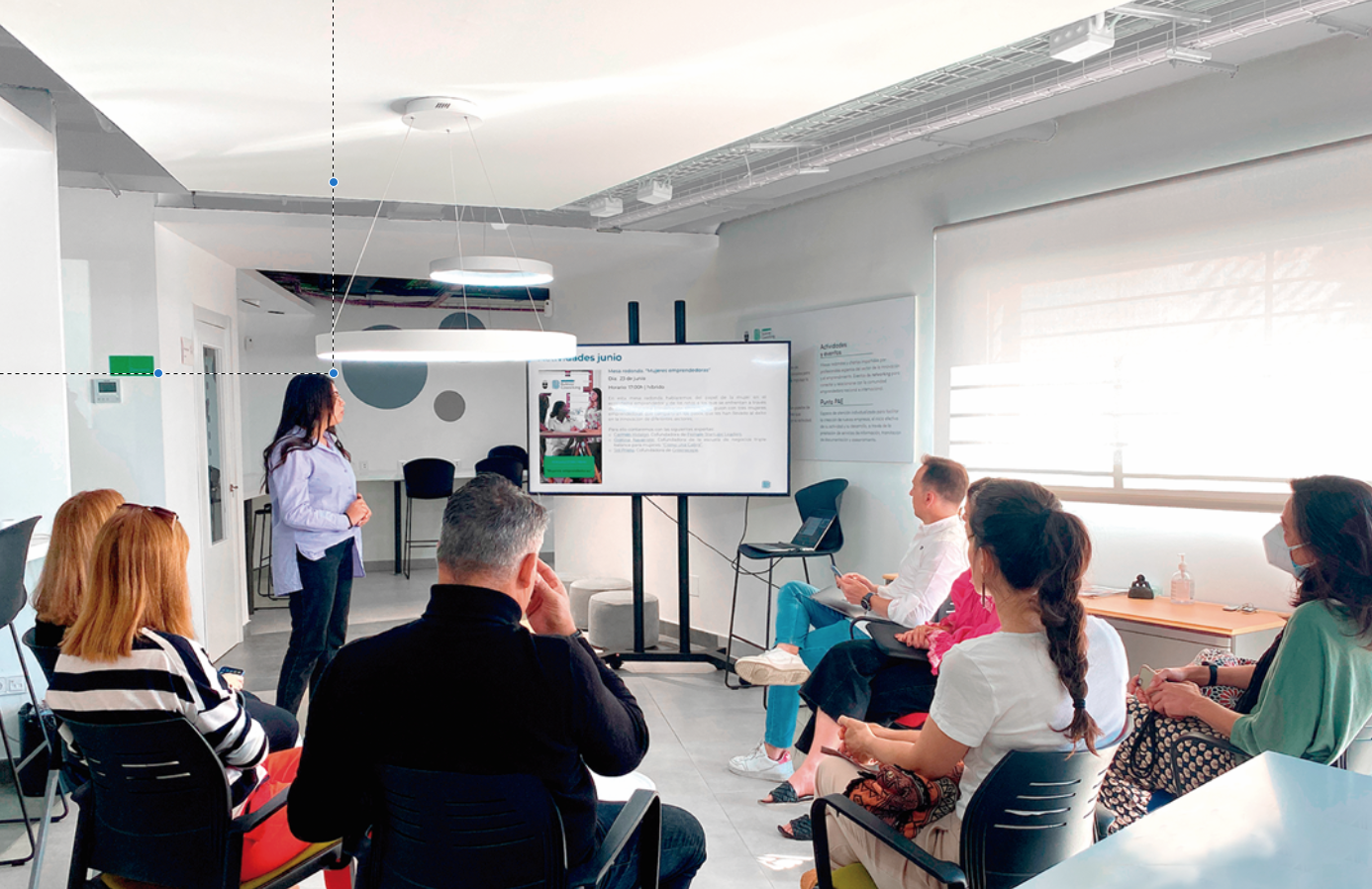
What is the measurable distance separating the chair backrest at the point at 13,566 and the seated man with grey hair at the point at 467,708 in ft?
6.07

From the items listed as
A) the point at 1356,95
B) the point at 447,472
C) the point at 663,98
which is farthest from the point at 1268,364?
the point at 447,472

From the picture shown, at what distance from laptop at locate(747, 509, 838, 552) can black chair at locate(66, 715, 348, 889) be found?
313cm

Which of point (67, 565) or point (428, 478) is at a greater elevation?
point (67, 565)

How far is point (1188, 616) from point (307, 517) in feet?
10.6

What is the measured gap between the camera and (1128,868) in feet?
2.85

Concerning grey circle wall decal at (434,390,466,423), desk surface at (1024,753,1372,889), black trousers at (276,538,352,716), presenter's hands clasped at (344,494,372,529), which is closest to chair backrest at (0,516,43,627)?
black trousers at (276,538,352,716)

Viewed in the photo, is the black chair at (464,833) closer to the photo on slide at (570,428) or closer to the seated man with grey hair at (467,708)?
the seated man with grey hair at (467,708)

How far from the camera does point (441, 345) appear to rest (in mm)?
2477

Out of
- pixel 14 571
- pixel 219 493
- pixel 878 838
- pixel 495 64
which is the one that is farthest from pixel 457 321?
pixel 878 838

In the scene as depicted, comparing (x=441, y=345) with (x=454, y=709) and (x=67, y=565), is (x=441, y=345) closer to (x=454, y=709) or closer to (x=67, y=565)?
(x=67, y=565)

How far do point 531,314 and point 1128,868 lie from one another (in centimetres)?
900

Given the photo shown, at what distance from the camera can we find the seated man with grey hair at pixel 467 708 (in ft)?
4.99

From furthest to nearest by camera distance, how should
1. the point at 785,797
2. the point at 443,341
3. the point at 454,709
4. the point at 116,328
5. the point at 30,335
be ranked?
the point at 116,328 → the point at 30,335 → the point at 785,797 → the point at 443,341 → the point at 454,709

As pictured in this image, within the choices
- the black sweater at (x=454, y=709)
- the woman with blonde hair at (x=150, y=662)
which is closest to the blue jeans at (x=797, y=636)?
the woman with blonde hair at (x=150, y=662)
